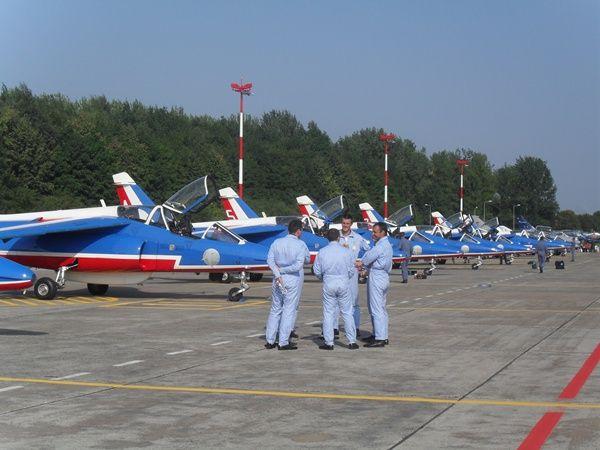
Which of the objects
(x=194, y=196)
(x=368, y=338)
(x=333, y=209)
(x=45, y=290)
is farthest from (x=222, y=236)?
(x=333, y=209)

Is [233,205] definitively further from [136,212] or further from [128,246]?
[128,246]

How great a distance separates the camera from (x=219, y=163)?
3716 inches

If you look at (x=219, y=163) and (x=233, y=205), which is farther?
(x=219, y=163)

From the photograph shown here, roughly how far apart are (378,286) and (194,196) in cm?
1187

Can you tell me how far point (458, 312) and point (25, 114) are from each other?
66.5 m

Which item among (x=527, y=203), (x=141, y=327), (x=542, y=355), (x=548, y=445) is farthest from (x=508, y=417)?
(x=527, y=203)

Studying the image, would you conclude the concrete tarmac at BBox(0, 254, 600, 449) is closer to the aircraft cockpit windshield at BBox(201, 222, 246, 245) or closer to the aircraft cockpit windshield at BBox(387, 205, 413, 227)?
the aircraft cockpit windshield at BBox(201, 222, 246, 245)

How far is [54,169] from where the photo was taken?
3019 inches

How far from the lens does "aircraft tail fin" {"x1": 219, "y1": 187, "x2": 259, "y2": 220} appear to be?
128 feet

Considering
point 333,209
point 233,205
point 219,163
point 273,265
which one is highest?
point 219,163

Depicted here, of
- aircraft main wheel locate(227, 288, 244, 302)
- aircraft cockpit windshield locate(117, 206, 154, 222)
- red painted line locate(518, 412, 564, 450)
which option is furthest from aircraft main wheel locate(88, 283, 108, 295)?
red painted line locate(518, 412, 564, 450)

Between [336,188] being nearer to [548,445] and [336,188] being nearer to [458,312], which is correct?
[458,312]

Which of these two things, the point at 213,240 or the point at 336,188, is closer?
the point at 213,240

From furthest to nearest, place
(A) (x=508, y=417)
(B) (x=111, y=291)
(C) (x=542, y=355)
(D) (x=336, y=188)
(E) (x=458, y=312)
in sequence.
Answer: (D) (x=336, y=188), (B) (x=111, y=291), (E) (x=458, y=312), (C) (x=542, y=355), (A) (x=508, y=417)
